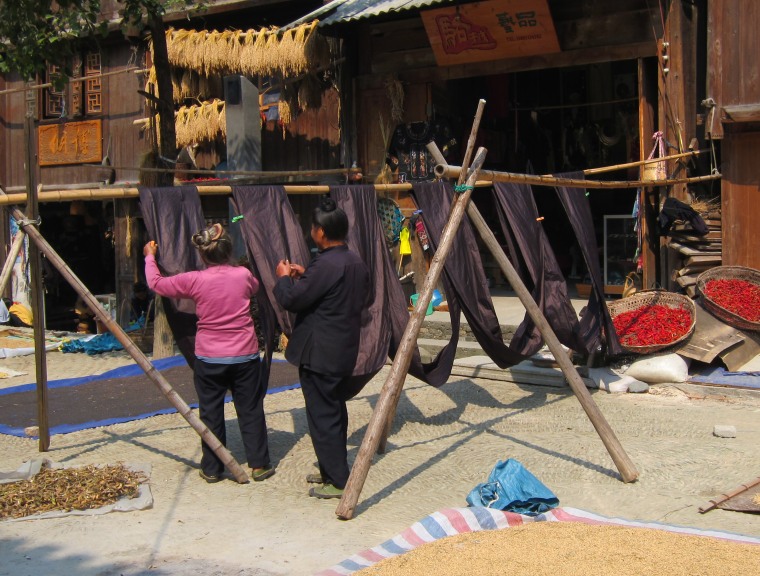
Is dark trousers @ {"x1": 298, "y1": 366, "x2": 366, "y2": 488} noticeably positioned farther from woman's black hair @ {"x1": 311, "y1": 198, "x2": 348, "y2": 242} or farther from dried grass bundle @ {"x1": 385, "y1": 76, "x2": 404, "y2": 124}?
dried grass bundle @ {"x1": 385, "y1": 76, "x2": 404, "y2": 124}

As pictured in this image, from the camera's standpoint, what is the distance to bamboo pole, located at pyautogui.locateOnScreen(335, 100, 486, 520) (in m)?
4.72

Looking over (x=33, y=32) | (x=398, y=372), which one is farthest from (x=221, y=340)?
(x=33, y=32)

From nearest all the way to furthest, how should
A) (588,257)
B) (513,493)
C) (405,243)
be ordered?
1. (513,493)
2. (588,257)
3. (405,243)

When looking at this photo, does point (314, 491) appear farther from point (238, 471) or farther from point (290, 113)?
point (290, 113)

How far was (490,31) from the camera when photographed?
420 inches

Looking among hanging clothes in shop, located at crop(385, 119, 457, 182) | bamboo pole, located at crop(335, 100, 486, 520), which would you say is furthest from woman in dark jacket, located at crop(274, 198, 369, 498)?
hanging clothes in shop, located at crop(385, 119, 457, 182)

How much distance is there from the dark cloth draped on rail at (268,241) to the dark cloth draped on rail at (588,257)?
257cm

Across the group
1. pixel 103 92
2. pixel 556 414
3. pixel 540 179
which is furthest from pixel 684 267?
pixel 103 92

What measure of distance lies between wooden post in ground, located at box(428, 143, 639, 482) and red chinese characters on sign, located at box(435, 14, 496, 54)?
5.90m

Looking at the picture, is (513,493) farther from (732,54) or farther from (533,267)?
(732,54)

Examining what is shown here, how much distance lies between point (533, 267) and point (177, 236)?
2.94 meters

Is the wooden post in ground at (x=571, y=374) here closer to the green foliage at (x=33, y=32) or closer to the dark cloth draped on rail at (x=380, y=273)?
the dark cloth draped on rail at (x=380, y=273)

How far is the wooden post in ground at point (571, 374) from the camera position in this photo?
5332mm

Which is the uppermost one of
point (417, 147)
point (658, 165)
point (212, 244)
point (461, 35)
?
point (461, 35)
